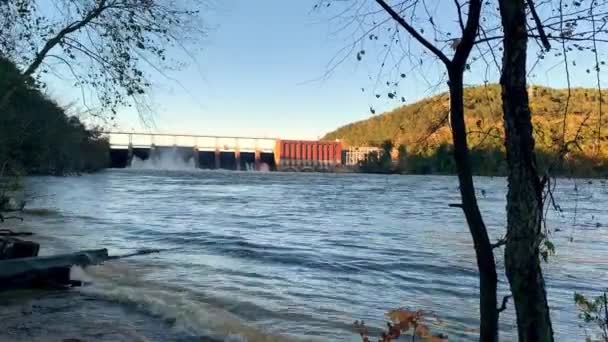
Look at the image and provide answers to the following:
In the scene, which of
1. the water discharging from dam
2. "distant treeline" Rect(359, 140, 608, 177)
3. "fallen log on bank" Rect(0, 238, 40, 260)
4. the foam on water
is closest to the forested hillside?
"distant treeline" Rect(359, 140, 608, 177)

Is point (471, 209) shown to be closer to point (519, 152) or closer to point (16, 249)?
point (519, 152)

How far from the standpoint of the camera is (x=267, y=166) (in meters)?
197

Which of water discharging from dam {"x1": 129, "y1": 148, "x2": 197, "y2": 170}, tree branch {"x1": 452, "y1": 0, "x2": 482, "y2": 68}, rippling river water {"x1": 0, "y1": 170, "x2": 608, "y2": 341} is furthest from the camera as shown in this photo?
water discharging from dam {"x1": 129, "y1": 148, "x2": 197, "y2": 170}

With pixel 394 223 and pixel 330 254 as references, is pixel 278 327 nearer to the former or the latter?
pixel 330 254

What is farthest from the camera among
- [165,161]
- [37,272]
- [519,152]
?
[165,161]

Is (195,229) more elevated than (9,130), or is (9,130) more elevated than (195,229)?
(9,130)

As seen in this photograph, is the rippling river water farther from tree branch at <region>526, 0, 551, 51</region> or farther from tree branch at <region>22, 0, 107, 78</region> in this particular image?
tree branch at <region>22, 0, 107, 78</region>


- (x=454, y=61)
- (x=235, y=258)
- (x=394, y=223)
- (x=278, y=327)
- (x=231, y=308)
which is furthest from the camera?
(x=394, y=223)

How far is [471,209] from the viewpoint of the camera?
3400 mm

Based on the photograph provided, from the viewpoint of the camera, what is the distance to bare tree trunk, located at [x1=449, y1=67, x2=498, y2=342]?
3.34 meters

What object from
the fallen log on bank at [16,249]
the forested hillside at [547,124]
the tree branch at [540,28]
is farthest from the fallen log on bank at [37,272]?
the tree branch at [540,28]

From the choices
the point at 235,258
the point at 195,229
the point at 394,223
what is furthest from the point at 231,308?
the point at 394,223

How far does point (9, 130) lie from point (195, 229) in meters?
15.9

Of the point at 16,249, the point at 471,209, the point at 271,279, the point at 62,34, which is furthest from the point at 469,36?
the point at 271,279
